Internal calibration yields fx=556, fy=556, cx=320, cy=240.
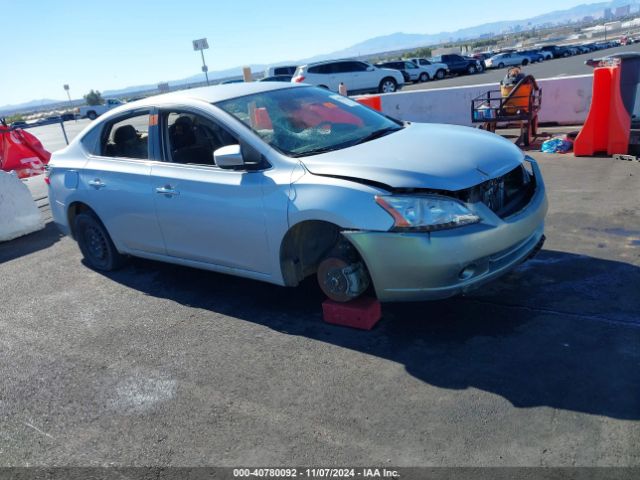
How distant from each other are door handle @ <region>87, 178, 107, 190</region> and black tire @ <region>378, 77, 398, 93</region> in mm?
24201

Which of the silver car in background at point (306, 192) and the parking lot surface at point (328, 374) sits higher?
the silver car in background at point (306, 192)

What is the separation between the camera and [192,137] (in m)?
4.59

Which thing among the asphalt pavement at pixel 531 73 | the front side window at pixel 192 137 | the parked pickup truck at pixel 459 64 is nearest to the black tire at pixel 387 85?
the asphalt pavement at pixel 531 73

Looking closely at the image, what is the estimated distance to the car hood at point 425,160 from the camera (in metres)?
3.45

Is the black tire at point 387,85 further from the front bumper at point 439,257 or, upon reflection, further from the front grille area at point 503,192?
the front bumper at point 439,257

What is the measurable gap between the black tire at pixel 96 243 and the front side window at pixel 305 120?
78.6 inches

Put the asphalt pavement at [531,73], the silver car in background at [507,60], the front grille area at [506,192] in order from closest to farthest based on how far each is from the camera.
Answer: the front grille area at [506,192]
the asphalt pavement at [531,73]
the silver car in background at [507,60]

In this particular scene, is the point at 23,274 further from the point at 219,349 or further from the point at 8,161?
the point at 8,161

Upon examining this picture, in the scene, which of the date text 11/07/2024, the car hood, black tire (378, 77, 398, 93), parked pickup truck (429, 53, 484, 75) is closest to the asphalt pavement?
parked pickup truck (429, 53, 484, 75)

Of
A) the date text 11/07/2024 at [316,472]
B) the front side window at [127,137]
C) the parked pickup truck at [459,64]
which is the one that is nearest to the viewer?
Result: the date text 11/07/2024 at [316,472]

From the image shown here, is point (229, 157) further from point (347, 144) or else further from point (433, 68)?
point (433, 68)

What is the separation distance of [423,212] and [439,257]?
0.95 ft

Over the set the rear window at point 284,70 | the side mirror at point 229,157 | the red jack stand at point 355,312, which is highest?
the rear window at point 284,70

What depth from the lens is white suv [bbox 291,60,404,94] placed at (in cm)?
Answer: 2661
